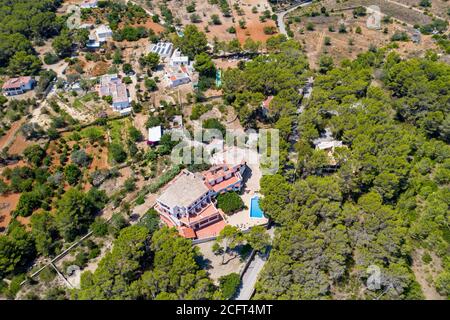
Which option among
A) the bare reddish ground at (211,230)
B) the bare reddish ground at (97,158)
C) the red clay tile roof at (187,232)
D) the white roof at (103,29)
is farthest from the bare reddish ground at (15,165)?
the white roof at (103,29)

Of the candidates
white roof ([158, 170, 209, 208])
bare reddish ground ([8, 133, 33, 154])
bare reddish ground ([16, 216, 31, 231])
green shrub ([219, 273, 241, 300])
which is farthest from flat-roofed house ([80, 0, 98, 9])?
green shrub ([219, 273, 241, 300])

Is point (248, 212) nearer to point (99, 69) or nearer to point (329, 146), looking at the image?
point (329, 146)

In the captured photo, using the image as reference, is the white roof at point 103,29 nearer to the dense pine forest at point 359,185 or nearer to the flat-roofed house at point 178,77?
the flat-roofed house at point 178,77

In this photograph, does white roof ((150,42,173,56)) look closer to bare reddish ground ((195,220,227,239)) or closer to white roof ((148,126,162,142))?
white roof ((148,126,162,142))

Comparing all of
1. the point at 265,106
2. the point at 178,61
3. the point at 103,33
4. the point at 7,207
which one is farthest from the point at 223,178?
the point at 103,33
